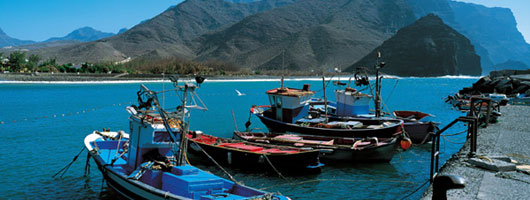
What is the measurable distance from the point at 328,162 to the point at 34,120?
117 feet

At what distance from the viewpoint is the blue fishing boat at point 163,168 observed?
43.4 feet

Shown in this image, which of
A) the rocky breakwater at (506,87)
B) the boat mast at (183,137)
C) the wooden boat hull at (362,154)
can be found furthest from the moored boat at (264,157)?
the rocky breakwater at (506,87)

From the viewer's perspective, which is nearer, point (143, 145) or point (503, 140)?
point (143, 145)

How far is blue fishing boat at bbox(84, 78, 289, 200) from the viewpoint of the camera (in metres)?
13.2

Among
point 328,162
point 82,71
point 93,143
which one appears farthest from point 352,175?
point 82,71

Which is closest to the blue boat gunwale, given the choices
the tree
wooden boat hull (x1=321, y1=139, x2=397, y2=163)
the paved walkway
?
the paved walkway

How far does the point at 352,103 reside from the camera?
32656 mm

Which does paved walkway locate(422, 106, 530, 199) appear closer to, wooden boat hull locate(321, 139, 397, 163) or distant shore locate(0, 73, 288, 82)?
wooden boat hull locate(321, 139, 397, 163)

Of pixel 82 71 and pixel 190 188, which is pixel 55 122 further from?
pixel 82 71

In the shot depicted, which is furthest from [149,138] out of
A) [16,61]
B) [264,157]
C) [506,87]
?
[16,61]

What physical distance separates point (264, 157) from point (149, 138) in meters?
7.01

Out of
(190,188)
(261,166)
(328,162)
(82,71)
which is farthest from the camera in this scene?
(82,71)

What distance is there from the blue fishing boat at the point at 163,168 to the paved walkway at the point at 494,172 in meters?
6.35

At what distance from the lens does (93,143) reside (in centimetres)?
1989
